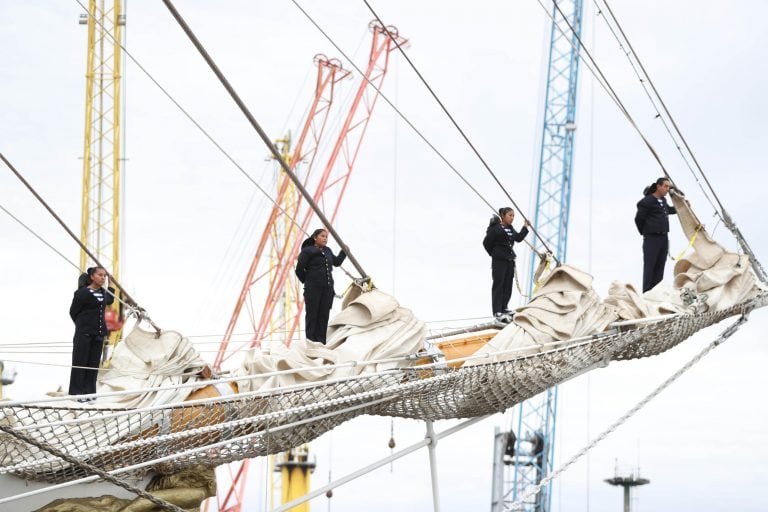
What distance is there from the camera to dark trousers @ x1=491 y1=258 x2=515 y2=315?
11.0m

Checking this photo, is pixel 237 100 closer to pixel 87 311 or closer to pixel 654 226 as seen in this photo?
pixel 87 311

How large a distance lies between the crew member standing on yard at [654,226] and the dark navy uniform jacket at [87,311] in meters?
5.08

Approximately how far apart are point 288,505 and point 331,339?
1161mm

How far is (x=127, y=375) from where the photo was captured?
9242 millimetres

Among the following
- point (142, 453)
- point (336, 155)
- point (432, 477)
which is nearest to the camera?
point (142, 453)

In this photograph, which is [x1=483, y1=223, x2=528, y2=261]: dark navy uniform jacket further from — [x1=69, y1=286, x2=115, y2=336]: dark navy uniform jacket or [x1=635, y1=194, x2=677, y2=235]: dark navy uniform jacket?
[x1=69, y1=286, x2=115, y2=336]: dark navy uniform jacket

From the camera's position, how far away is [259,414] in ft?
27.1

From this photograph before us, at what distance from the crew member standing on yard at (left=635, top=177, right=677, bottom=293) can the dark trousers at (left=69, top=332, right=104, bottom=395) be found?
5.12 metres

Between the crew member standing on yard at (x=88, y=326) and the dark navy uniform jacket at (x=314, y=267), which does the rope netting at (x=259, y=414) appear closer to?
the crew member standing on yard at (x=88, y=326)

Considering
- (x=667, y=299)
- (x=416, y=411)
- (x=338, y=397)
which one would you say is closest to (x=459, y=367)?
(x=416, y=411)

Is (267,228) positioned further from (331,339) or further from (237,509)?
(331,339)

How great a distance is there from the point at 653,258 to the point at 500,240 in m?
1.79

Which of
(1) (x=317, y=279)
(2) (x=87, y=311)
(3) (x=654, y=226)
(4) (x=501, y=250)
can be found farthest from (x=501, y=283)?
(2) (x=87, y=311)

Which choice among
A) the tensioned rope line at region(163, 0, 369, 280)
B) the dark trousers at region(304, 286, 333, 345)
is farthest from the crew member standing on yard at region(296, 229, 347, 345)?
the tensioned rope line at region(163, 0, 369, 280)
